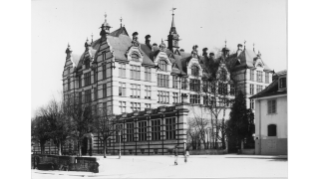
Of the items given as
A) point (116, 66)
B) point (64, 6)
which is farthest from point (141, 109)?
point (64, 6)

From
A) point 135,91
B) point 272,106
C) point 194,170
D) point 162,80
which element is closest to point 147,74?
point 135,91

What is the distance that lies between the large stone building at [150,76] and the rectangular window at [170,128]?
1.96 feet

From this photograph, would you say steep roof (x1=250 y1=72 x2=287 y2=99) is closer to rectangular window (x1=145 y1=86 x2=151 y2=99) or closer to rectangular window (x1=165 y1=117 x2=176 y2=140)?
rectangular window (x1=165 y1=117 x2=176 y2=140)

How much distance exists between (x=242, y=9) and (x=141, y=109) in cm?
1390

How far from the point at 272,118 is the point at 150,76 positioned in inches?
478

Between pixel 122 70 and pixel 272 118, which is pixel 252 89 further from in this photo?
pixel 122 70

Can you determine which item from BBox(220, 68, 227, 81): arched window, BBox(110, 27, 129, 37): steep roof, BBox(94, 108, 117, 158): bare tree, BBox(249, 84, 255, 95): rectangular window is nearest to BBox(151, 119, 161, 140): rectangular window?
BBox(94, 108, 117, 158): bare tree

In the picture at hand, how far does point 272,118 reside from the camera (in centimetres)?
2162

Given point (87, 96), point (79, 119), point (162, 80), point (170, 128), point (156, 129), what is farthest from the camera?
point (156, 129)

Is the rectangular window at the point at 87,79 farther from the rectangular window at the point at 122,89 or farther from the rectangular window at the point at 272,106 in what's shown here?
the rectangular window at the point at 272,106

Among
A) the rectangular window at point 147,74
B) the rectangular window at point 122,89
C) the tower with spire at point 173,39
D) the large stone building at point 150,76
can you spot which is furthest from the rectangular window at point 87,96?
the tower with spire at point 173,39
